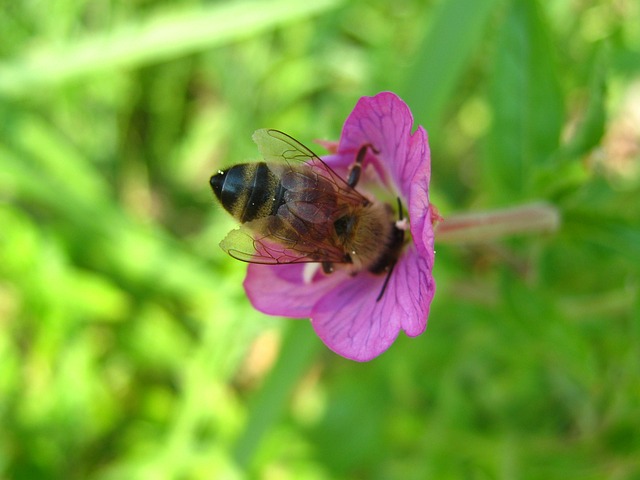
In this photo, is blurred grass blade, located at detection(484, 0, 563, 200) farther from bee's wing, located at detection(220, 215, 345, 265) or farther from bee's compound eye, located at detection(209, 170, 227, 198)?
bee's compound eye, located at detection(209, 170, 227, 198)

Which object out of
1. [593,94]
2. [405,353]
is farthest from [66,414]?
[593,94]

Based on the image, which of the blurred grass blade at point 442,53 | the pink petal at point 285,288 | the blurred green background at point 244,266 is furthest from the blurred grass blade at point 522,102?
the pink petal at point 285,288

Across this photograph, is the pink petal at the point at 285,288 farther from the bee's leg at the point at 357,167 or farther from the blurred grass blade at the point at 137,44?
the blurred grass blade at the point at 137,44

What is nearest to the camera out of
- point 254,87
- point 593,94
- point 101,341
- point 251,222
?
point 251,222

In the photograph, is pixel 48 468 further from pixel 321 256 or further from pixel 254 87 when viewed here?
pixel 321 256

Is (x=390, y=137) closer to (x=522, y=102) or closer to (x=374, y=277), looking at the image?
(x=374, y=277)

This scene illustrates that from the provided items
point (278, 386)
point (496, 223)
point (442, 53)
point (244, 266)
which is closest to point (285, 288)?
point (496, 223)

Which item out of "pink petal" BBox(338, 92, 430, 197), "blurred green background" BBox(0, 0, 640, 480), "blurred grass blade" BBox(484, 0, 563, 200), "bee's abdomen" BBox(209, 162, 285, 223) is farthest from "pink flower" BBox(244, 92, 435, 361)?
"blurred grass blade" BBox(484, 0, 563, 200)
